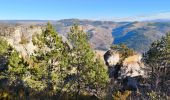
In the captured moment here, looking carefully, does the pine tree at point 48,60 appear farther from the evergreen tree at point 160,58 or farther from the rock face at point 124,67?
the rock face at point 124,67

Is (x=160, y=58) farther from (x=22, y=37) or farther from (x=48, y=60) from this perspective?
(x=22, y=37)

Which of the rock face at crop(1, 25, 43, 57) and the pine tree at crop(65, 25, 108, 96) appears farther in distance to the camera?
the rock face at crop(1, 25, 43, 57)

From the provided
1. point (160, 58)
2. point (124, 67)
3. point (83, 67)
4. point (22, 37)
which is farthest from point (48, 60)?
point (22, 37)

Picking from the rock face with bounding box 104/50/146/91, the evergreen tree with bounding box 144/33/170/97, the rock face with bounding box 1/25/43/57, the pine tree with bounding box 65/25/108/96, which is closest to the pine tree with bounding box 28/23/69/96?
the pine tree with bounding box 65/25/108/96

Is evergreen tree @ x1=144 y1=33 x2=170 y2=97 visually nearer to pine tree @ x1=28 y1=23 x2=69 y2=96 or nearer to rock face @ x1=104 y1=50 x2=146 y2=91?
rock face @ x1=104 y1=50 x2=146 y2=91

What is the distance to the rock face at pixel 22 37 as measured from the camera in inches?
3877

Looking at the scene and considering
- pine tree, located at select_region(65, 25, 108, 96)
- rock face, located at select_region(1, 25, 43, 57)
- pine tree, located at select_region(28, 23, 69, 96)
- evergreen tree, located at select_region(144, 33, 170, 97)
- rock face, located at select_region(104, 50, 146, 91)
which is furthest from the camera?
rock face, located at select_region(1, 25, 43, 57)

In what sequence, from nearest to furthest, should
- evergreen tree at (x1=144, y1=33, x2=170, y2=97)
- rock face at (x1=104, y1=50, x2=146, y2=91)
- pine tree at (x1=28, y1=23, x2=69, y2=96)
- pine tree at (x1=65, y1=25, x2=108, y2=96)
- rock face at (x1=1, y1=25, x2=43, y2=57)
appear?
1. pine tree at (x1=28, y1=23, x2=69, y2=96)
2. pine tree at (x1=65, y1=25, x2=108, y2=96)
3. evergreen tree at (x1=144, y1=33, x2=170, y2=97)
4. rock face at (x1=104, y1=50, x2=146, y2=91)
5. rock face at (x1=1, y1=25, x2=43, y2=57)

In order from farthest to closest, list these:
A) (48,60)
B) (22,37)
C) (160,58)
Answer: (22,37), (160,58), (48,60)

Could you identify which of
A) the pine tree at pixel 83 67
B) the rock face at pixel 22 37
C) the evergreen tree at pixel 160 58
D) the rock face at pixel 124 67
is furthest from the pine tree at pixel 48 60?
the rock face at pixel 22 37

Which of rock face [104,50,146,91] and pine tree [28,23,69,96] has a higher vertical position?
pine tree [28,23,69,96]

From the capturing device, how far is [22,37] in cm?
10575

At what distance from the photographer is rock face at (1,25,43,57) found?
3877 inches

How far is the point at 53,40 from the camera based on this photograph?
56.6 metres
